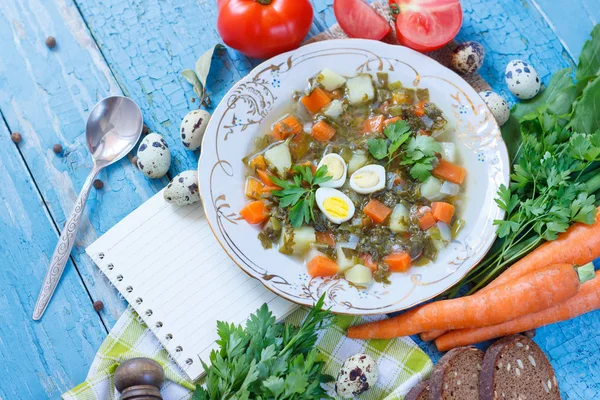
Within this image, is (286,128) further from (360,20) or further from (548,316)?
(548,316)

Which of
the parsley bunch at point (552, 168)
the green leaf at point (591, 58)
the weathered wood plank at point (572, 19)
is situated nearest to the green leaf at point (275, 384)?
the parsley bunch at point (552, 168)

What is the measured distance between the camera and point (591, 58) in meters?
3.19

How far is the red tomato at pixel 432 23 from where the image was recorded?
10.6 ft

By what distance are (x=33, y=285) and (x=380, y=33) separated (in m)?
2.25

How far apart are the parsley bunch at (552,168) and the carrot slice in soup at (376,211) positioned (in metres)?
0.53

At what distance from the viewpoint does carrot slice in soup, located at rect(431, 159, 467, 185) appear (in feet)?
10.5

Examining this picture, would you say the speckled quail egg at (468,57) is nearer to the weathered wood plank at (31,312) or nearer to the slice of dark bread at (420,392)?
the slice of dark bread at (420,392)

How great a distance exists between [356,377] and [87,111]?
200 centimetres

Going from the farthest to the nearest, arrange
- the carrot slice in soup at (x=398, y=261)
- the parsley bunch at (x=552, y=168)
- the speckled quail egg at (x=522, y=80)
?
the speckled quail egg at (x=522, y=80), the carrot slice in soup at (x=398, y=261), the parsley bunch at (x=552, y=168)

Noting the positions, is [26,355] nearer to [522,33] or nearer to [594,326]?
[594,326]

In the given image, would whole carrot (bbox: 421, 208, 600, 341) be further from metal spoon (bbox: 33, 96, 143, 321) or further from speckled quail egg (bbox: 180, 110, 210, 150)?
metal spoon (bbox: 33, 96, 143, 321)

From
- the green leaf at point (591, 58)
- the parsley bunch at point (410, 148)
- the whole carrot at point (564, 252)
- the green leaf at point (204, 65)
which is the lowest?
the whole carrot at point (564, 252)

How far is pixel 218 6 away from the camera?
3.36 meters

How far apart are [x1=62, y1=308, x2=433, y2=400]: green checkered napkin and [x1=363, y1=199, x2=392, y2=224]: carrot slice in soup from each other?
54cm
